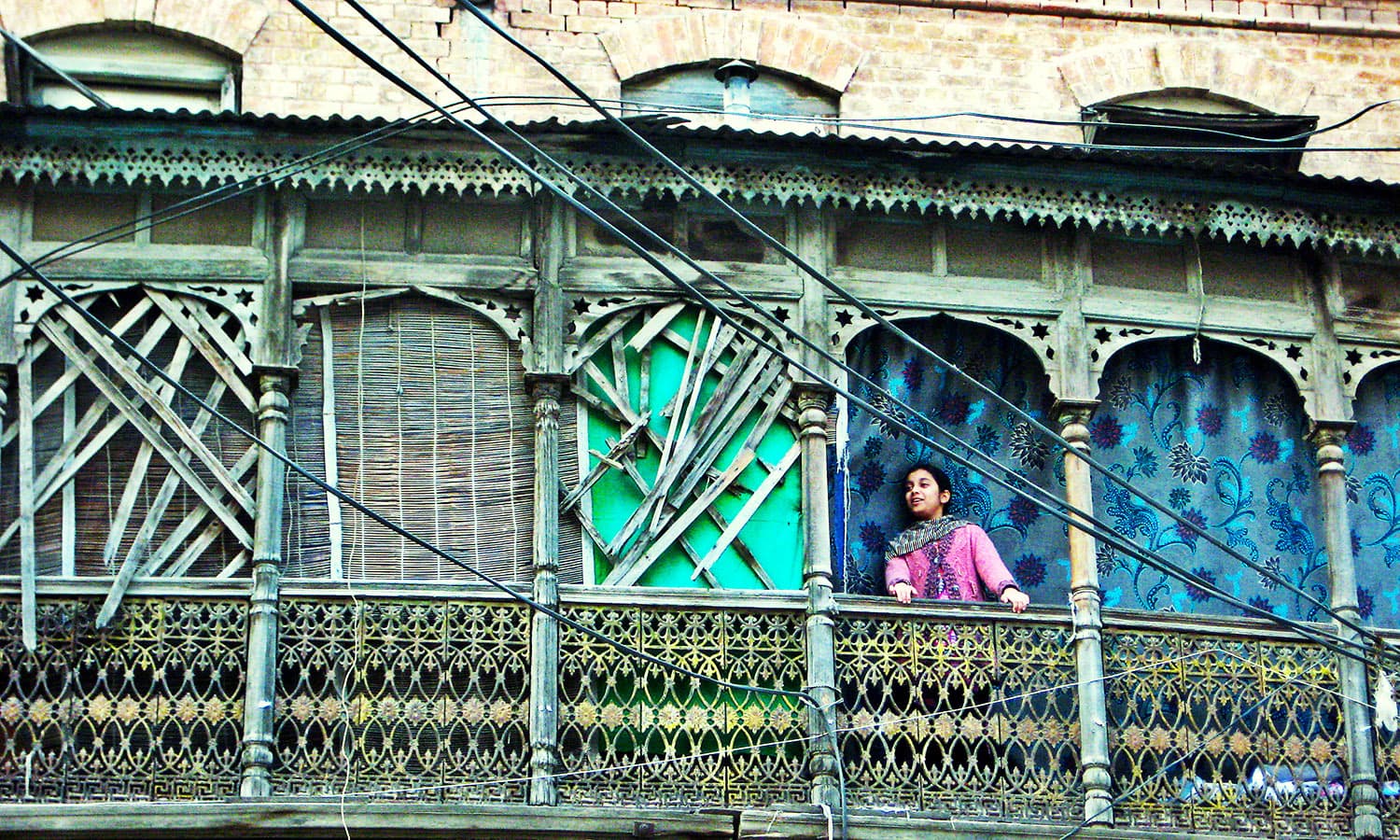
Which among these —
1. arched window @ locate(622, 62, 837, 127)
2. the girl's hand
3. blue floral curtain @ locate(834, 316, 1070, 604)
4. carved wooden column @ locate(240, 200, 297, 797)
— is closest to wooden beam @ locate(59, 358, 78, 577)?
carved wooden column @ locate(240, 200, 297, 797)

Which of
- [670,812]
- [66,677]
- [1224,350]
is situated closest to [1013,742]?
[670,812]

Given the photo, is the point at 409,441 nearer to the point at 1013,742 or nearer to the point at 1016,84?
the point at 1013,742

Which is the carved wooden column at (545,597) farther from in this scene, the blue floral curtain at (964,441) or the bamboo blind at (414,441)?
the blue floral curtain at (964,441)

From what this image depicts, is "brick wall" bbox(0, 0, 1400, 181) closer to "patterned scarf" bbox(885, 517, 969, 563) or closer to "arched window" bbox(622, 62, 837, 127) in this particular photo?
"arched window" bbox(622, 62, 837, 127)

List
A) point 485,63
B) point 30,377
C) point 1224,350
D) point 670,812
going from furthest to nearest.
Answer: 1. point 485,63
2. point 1224,350
3. point 30,377
4. point 670,812

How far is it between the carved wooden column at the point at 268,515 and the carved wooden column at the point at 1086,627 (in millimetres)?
3950

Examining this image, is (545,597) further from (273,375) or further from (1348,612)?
(1348,612)

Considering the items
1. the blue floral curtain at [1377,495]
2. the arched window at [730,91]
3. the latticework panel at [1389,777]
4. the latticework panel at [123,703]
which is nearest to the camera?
the latticework panel at [123,703]

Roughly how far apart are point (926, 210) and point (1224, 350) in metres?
1.90

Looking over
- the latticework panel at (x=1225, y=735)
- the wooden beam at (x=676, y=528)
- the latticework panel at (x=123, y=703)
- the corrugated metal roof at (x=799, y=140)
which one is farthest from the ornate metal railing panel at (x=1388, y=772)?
the latticework panel at (x=123, y=703)

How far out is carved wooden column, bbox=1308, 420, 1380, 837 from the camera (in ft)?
42.7

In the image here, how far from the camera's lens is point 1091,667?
1303 cm

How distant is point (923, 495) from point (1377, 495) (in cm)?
261

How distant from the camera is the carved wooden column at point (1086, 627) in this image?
12.8 m
